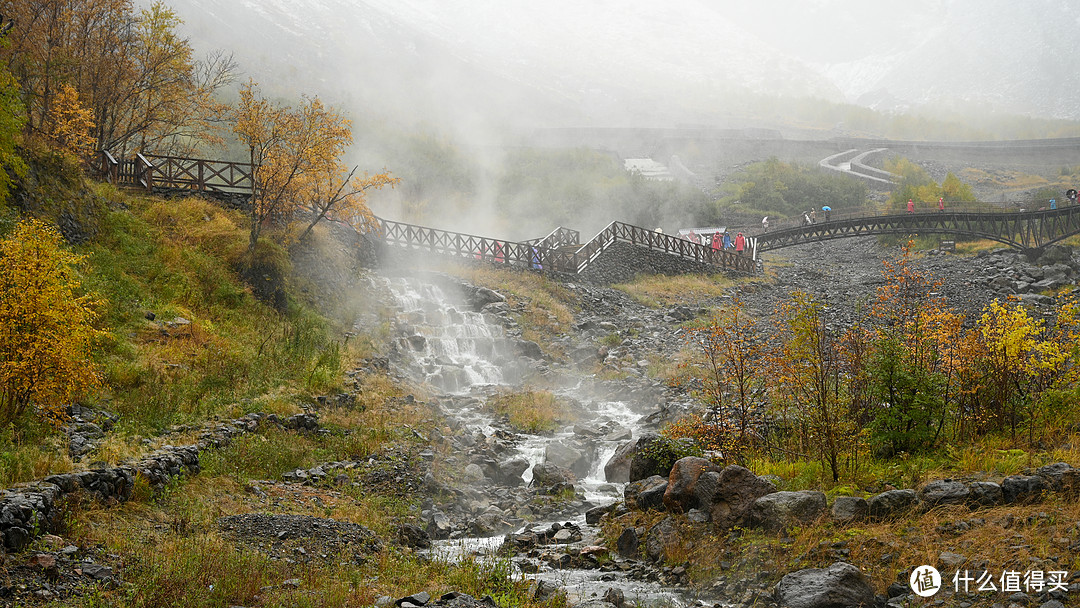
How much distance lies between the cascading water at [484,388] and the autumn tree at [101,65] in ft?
33.3

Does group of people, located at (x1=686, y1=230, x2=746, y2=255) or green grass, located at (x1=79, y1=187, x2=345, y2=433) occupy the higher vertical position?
group of people, located at (x1=686, y1=230, x2=746, y2=255)

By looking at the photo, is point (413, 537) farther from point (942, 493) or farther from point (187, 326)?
point (187, 326)

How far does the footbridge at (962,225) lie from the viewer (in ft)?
152

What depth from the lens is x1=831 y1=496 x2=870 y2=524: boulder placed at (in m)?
8.31

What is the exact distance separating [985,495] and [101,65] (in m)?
25.0

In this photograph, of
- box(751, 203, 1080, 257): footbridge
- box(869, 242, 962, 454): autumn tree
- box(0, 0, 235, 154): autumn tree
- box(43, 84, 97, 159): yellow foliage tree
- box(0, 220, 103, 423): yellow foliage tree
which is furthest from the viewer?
box(751, 203, 1080, 257): footbridge

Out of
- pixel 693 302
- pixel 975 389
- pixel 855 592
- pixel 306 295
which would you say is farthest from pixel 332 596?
pixel 693 302

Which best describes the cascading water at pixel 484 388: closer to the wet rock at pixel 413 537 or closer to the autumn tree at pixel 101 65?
the wet rock at pixel 413 537

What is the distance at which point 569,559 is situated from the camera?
9.67m

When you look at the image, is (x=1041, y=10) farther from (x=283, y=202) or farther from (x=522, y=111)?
(x=283, y=202)

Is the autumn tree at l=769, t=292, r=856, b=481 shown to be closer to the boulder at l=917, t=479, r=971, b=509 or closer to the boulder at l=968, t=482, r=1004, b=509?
the boulder at l=917, t=479, r=971, b=509

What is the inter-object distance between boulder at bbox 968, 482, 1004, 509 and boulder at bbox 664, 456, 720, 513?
308 cm

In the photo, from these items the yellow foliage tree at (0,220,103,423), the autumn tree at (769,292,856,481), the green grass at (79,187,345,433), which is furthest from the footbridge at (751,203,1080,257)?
the yellow foliage tree at (0,220,103,423)

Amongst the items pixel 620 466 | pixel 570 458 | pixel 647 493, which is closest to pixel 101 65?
pixel 570 458
